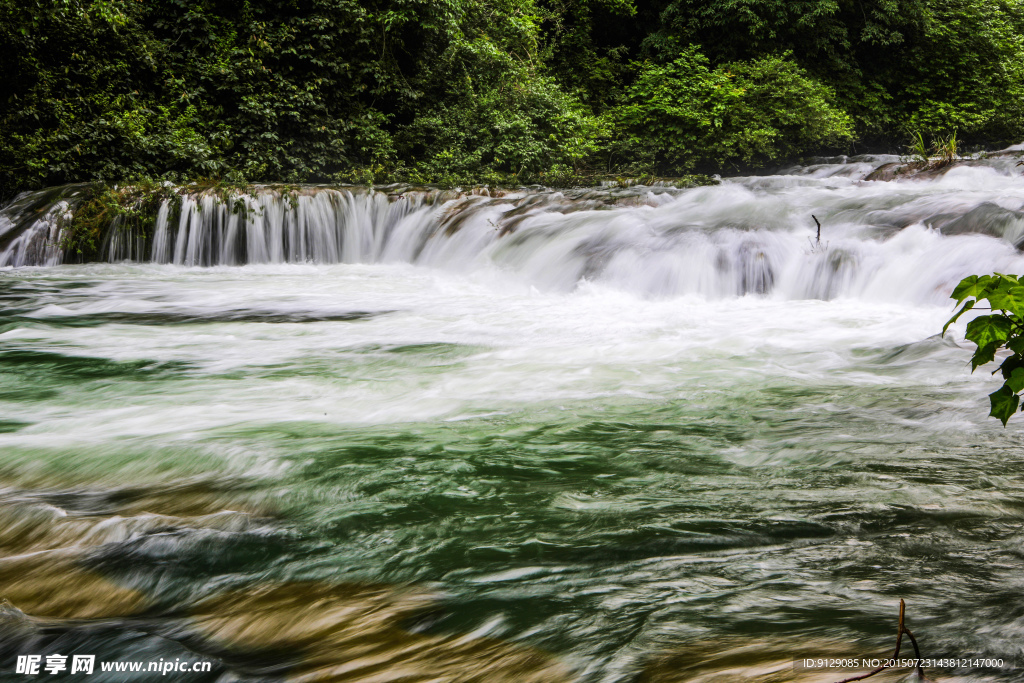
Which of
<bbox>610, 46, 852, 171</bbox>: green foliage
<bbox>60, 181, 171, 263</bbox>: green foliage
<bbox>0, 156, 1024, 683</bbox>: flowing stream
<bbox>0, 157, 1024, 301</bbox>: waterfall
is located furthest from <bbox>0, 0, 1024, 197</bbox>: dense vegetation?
<bbox>0, 156, 1024, 683</bbox>: flowing stream

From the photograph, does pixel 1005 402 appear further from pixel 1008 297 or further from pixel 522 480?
pixel 522 480

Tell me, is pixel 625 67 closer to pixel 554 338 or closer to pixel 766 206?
pixel 766 206

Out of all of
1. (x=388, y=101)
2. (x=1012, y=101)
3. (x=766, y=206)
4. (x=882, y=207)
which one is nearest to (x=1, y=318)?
(x=766, y=206)

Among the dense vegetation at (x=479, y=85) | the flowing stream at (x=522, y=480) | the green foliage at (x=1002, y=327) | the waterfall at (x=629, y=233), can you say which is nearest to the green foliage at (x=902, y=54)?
the dense vegetation at (x=479, y=85)

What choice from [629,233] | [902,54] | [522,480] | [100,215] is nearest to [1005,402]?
[522,480]

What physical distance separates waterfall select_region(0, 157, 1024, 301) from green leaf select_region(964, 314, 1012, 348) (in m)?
5.80

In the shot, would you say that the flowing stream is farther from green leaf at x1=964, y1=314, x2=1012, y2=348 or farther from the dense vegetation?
the dense vegetation

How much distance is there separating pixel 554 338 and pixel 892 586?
418cm

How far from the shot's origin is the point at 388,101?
639 inches

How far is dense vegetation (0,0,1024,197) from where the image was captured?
1235 centimetres

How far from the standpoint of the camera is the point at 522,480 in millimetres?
2947

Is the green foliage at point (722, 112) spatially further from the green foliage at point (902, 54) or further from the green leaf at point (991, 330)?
the green leaf at point (991, 330)

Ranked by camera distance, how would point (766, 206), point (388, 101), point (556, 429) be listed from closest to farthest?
point (556, 429), point (766, 206), point (388, 101)

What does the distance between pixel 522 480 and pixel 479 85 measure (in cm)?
1388
